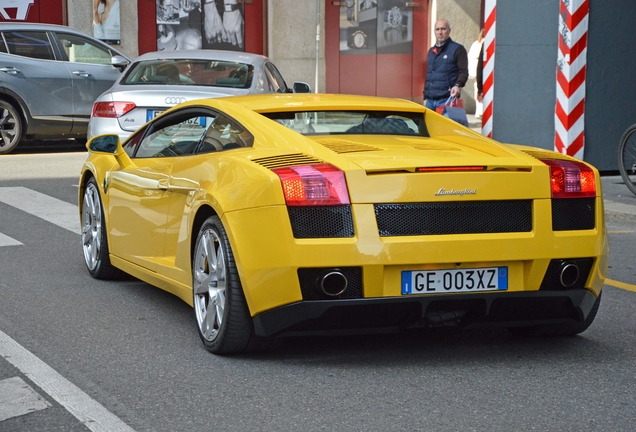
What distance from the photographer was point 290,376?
4.89m

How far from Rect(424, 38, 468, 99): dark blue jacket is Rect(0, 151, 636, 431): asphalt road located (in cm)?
780

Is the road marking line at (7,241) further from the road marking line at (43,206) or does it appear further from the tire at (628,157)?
the tire at (628,157)

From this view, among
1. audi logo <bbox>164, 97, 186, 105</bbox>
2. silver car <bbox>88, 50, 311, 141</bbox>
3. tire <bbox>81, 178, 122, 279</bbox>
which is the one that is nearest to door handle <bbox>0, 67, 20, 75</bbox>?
silver car <bbox>88, 50, 311, 141</bbox>

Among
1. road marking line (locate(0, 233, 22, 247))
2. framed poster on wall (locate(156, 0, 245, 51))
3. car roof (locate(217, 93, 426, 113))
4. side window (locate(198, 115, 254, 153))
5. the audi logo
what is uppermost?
framed poster on wall (locate(156, 0, 245, 51))

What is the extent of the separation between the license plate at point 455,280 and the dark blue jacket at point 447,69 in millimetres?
9549

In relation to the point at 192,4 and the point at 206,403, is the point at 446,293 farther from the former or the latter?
the point at 192,4

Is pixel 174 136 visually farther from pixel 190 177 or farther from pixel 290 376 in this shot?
pixel 290 376

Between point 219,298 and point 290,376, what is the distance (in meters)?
0.57

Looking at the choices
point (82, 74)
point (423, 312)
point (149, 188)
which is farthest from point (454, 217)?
point (82, 74)

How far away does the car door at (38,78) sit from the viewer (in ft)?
53.0

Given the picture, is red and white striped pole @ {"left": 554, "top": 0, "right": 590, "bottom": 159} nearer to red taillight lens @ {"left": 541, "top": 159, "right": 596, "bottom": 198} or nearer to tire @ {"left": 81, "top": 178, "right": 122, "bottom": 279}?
tire @ {"left": 81, "top": 178, "right": 122, "bottom": 279}

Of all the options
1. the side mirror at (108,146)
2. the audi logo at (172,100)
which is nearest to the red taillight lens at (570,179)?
the side mirror at (108,146)

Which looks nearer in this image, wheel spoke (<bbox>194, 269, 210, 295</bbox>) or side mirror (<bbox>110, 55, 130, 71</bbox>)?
wheel spoke (<bbox>194, 269, 210, 295</bbox>)

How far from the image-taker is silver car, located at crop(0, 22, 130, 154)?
52.9ft
